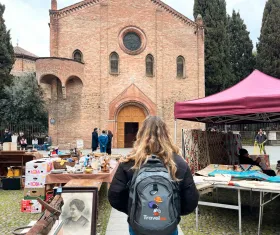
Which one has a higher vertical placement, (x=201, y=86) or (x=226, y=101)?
(x=201, y=86)

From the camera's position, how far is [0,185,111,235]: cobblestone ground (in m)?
5.58

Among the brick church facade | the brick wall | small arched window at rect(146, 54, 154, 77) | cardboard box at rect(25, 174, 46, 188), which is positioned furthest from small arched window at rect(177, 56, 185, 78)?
the brick wall

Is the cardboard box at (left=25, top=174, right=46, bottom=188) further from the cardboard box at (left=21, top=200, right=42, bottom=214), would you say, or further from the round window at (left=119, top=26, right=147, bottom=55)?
the round window at (left=119, top=26, right=147, bottom=55)

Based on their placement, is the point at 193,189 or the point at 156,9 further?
the point at 156,9

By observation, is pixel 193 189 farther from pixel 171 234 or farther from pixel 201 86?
pixel 201 86

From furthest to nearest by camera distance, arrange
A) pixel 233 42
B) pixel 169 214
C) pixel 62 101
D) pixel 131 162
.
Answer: pixel 233 42
pixel 62 101
pixel 131 162
pixel 169 214

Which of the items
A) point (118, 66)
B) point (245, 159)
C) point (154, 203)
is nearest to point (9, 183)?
point (245, 159)

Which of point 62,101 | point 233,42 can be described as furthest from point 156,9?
point 233,42

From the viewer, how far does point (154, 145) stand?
8.46 feet

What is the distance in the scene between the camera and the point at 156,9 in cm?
2461

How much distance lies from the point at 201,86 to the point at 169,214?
77.5 feet

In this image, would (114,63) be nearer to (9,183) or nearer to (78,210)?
(9,183)

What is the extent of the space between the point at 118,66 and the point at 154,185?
73.0 feet

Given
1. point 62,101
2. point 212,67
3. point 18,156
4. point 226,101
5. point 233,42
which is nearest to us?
point 226,101
